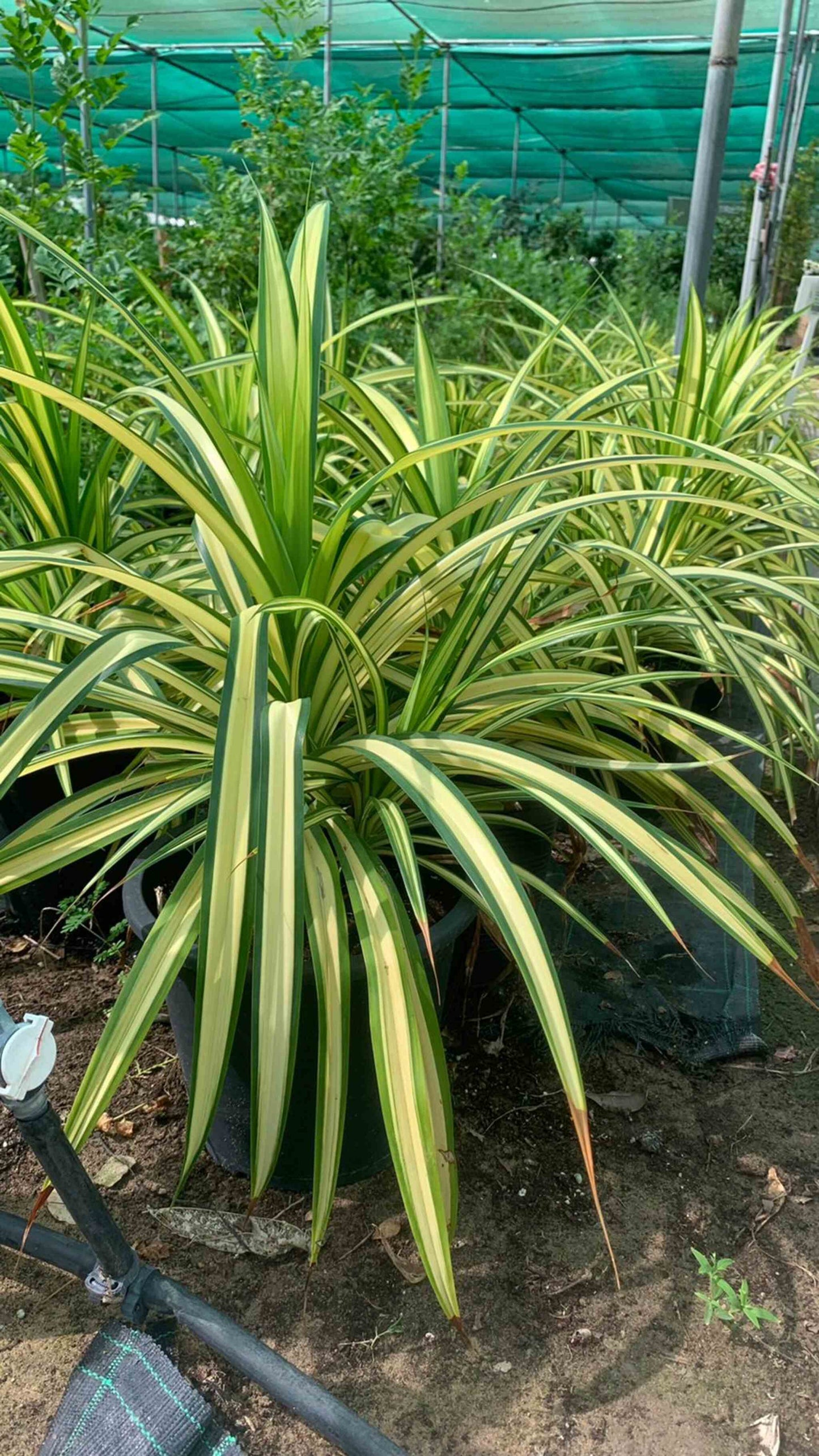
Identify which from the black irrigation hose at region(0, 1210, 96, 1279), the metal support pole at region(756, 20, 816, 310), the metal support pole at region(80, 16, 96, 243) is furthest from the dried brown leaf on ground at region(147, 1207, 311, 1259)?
the metal support pole at region(756, 20, 816, 310)

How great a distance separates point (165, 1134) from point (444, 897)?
0.45 meters

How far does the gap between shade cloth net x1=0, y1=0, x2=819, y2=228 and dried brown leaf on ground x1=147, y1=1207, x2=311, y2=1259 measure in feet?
11.6

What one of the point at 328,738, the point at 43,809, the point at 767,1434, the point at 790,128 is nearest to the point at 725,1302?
the point at 767,1434

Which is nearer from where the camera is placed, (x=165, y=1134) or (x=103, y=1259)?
(x=103, y=1259)

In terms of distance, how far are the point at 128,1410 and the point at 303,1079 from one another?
1.07 feet

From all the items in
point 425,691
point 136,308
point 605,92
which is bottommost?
point 425,691

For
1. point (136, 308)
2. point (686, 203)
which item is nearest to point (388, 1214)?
point (136, 308)

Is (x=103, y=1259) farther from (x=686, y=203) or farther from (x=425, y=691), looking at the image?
(x=686, y=203)

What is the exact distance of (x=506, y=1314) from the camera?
1025mm

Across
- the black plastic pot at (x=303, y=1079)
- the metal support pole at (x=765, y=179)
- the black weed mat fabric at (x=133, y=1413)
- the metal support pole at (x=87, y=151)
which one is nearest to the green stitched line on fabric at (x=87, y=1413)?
the black weed mat fabric at (x=133, y=1413)

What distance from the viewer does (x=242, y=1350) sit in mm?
920

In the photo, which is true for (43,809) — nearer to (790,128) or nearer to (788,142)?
(790,128)

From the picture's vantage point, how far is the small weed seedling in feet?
3.27

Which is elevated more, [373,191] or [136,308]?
[373,191]
